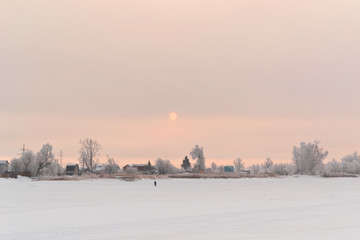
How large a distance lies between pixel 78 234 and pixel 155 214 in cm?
639

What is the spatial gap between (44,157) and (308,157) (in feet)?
245

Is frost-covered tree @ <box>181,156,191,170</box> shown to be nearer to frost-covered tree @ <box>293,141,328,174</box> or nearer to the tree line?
the tree line

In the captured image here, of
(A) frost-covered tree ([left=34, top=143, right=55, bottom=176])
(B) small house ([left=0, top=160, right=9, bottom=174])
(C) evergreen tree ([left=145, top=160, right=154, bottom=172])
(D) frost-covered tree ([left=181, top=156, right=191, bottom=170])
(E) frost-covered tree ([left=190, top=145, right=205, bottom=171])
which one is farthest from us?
(D) frost-covered tree ([left=181, top=156, right=191, bottom=170])

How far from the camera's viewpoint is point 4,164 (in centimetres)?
12288

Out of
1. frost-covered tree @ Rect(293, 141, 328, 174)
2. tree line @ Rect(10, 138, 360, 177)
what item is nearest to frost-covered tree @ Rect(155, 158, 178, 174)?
tree line @ Rect(10, 138, 360, 177)

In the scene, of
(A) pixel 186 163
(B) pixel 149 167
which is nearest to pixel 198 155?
(A) pixel 186 163

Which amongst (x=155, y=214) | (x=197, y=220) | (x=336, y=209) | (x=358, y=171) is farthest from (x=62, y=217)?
(x=358, y=171)

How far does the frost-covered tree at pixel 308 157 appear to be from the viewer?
124662 millimetres

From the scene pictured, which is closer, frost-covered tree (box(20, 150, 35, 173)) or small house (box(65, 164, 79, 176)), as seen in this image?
frost-covered tree (box(20, 150, 35, 173))

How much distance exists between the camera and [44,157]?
116 m

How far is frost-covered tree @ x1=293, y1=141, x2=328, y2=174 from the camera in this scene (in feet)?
409

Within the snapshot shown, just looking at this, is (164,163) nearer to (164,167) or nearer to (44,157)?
(164,167)

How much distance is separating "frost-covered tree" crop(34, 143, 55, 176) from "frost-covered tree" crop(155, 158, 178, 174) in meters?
41.6

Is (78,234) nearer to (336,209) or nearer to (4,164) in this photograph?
(336,209)
